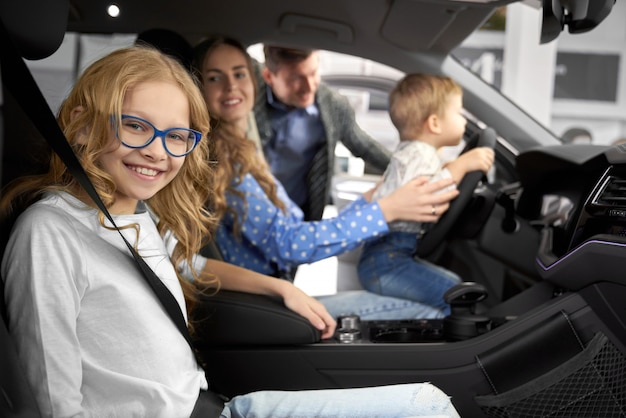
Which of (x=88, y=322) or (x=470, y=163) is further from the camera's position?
(x=470, y=163)

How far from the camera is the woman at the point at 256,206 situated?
1.83 m

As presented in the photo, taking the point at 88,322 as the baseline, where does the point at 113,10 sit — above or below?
above

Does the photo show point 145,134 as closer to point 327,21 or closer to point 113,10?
point 113,10

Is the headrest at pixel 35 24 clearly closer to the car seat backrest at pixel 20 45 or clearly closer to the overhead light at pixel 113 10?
the car seat backrest at pixel 20 45

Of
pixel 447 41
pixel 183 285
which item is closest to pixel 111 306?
pixel 183 285

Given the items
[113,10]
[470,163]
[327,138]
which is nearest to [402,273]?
[470,163]

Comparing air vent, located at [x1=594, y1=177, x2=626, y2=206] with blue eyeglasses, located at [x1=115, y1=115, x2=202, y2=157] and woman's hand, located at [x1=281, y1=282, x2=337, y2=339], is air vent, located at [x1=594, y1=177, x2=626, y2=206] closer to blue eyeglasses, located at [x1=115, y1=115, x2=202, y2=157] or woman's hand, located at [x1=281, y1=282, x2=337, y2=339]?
woman's hand, located at [x1=281, y1=282, x2=337, y2=339]

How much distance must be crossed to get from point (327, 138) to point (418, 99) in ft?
0.95

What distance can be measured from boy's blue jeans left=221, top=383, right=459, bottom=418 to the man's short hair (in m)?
1.12

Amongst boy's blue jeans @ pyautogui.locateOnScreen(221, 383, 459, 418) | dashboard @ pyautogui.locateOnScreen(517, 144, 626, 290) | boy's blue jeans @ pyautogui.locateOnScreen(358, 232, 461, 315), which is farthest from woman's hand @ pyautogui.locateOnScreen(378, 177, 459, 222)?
boy's blue jeans @ pyautogui.locateOnScreen(221, 383, 459, 418)

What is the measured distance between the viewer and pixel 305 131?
2164 millimetres

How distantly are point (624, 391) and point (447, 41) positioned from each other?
3.42 ft

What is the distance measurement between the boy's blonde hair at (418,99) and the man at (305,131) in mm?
131

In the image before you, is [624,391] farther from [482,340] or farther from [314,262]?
[314,262]
